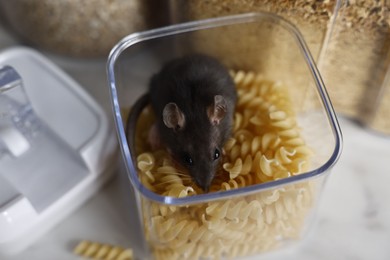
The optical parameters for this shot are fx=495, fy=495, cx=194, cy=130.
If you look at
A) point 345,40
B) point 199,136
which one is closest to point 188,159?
point 199,136

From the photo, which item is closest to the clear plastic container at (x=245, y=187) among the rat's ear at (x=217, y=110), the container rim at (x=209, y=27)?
the container rim at (x=209, y=27)

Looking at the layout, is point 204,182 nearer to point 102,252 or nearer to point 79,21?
point 102,252

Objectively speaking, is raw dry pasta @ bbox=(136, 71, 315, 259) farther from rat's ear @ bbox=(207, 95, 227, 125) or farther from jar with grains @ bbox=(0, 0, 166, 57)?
jar with grains @ bbox=(0, 0, 166, 57)

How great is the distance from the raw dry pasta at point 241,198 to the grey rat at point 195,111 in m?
0.03

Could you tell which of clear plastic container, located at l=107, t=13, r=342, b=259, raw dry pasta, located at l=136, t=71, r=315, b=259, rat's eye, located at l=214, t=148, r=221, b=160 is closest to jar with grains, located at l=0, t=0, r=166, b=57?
clear plastic container, located at l=107, t=13, r=342, b=259

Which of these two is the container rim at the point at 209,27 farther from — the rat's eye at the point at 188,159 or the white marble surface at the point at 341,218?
the white marble surface at the point at 341,218

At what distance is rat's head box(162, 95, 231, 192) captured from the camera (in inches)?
26.4

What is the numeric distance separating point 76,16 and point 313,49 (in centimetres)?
41

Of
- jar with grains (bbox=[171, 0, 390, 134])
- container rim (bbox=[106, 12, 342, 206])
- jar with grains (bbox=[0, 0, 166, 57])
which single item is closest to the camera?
container rim (bbox=[106, 12, 342, 206])

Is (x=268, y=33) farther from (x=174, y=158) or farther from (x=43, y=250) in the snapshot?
(x=43, y=250)

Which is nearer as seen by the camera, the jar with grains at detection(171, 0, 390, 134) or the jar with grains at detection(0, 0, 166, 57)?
the jar with grains at detection(171, 0, 390, 134)

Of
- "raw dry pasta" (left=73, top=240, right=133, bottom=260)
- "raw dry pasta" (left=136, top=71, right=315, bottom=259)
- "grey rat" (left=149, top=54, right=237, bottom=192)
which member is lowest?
"raw dry pasta" (left=73, top=240, right=133, bottom=260)

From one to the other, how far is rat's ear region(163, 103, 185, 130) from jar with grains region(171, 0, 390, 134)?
222 millimetres

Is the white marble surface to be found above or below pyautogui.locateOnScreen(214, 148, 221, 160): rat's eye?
below
